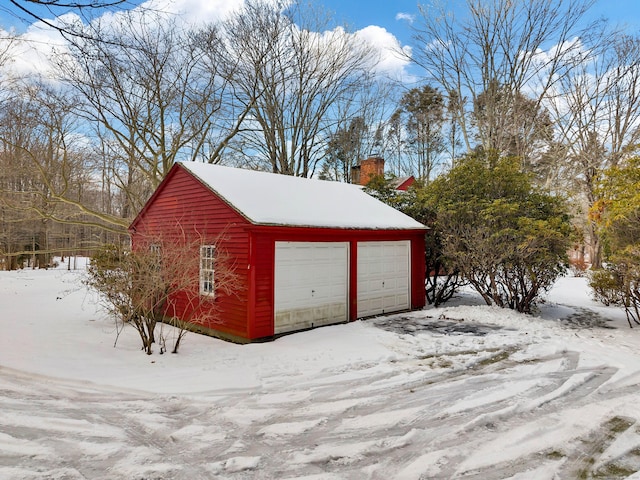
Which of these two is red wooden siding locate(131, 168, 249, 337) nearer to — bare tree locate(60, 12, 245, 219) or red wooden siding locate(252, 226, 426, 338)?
red wooden siding locate(252, 226, 426, 338)

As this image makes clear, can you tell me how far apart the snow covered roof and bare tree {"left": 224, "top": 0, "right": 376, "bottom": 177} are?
11055mm

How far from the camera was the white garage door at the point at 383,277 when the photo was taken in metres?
10.2

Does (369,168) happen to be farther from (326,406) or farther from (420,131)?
(326,406)

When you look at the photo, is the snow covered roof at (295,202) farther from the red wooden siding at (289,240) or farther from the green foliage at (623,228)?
the green foliage at (623,228)

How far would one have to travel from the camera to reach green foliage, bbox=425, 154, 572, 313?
10062 mm

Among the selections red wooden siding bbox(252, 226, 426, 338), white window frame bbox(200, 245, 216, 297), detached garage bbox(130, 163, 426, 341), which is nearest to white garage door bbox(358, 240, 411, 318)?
detached garage bbox(130, 163, 426, 341)

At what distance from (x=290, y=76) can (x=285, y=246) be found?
16484 mm

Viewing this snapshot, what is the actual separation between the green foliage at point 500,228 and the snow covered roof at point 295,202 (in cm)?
118

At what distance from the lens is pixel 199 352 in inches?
284

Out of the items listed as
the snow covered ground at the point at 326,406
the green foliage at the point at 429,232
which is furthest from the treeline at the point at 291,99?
the snow covered ground at the point at 326,406

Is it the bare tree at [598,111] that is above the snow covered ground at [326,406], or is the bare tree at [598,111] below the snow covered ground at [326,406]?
above

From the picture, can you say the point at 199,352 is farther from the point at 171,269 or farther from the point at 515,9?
the point at 515,9

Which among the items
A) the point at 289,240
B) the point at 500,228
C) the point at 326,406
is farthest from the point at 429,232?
the point at 326,406

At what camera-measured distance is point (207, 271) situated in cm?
885
